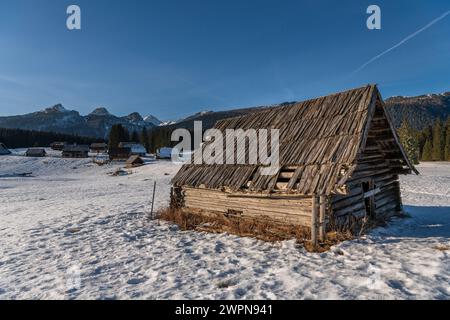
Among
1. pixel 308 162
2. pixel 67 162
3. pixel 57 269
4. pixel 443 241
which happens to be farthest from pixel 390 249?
pixel 67 162

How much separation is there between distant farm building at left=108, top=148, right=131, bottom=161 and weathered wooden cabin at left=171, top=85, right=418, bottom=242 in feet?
232

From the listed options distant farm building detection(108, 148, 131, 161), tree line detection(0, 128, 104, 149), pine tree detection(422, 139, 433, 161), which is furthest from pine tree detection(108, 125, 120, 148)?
pine tree detection(422, 139, 433, 161)

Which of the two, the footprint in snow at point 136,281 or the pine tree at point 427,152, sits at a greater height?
the pine tree at point 427,152

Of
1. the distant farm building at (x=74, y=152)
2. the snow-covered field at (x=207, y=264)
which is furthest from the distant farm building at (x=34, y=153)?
the snow-covered field at (x=207, y=264)

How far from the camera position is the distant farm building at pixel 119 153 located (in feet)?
268

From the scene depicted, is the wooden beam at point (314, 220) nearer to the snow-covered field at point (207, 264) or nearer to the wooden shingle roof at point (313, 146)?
the wooden shingle roof at point (313, 146)

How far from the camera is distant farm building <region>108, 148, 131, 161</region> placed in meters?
81.7

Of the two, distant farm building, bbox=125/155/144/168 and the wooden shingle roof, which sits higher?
the wooden shingle roof

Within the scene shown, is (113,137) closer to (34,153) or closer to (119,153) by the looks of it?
(119,153)

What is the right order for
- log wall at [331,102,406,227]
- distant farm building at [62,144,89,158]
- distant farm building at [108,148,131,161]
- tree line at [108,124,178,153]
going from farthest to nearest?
1. tree line at [108,124,178,153]
2. distant farm building at [62,144,89,158]
3. distant farm building at [108,148,131,161]
4. log wall at [331,102,406,227]

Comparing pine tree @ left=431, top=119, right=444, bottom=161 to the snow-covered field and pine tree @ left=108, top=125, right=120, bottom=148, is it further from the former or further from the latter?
pine tree @ left=108, top=125, right=120, bottom=148

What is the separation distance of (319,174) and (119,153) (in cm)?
7899

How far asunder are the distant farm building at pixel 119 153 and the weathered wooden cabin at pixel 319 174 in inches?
2780
